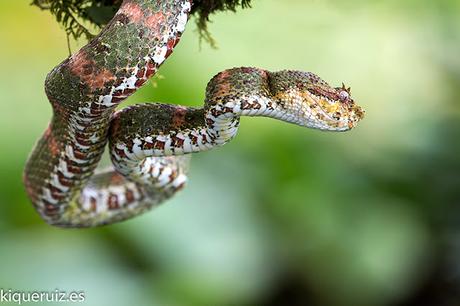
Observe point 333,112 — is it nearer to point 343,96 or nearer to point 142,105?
point 343,96

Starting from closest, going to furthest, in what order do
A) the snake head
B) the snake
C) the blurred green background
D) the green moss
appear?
the snake
the snake head
the green moss
the blurred green background

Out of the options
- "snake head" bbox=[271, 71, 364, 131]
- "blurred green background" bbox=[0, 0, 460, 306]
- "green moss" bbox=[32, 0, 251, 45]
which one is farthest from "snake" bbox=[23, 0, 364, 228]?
"blurred green background" bbox=[0, 0, 460, 306]

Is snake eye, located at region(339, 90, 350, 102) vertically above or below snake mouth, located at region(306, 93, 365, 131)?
above

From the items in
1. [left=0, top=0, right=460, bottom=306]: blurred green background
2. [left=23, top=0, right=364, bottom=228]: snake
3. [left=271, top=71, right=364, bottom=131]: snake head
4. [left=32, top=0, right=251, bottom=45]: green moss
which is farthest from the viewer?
[left=0, top=0, right=460, bottom=306]: blurred green background

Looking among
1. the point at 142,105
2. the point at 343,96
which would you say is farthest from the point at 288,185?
the point at 343,96

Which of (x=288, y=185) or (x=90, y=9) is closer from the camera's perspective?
(x=90, y=9)

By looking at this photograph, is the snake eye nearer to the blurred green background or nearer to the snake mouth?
the snake mouth

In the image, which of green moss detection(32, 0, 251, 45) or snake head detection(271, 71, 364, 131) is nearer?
snake head detection(271, 71, 364, 131)
